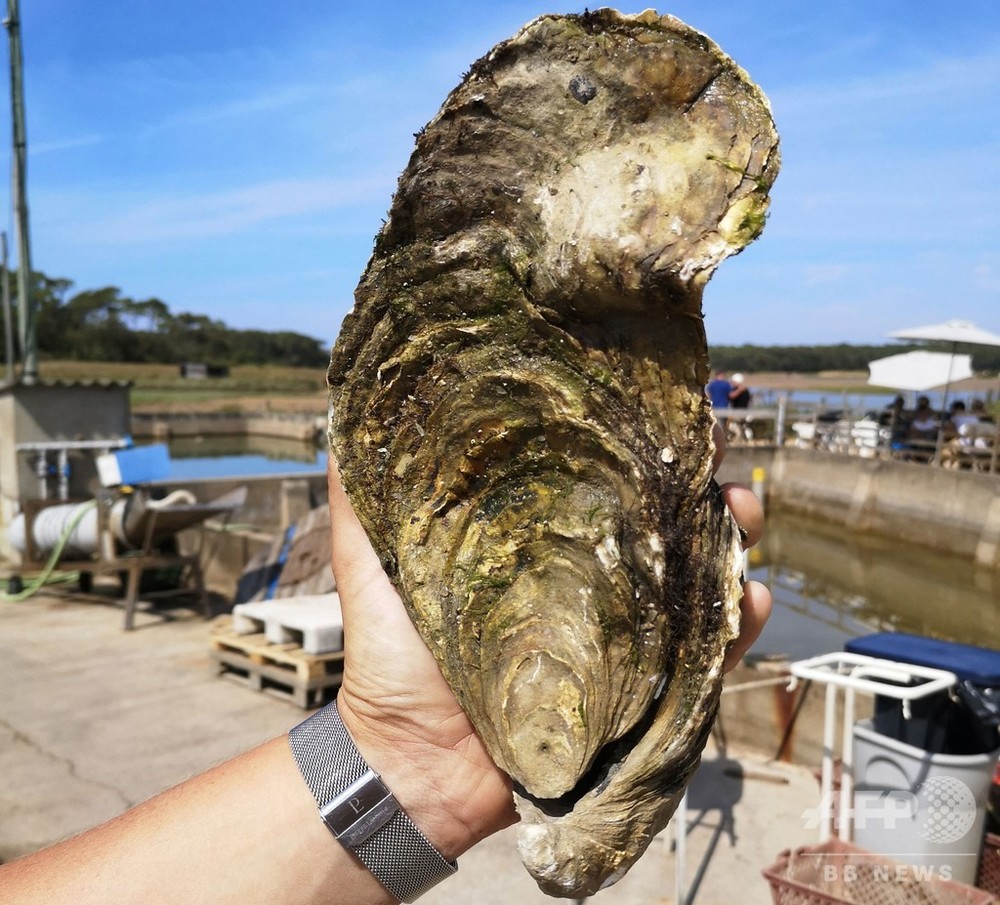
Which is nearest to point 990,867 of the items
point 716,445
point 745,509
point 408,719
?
point 745,509

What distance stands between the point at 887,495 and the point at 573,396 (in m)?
21.2

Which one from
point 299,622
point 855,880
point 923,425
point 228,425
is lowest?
point 228,425

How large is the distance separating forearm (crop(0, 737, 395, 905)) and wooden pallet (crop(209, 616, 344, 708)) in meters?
4.96

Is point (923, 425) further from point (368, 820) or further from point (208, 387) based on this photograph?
point (208, 387)

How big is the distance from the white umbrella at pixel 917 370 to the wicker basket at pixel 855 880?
2079 centimetres

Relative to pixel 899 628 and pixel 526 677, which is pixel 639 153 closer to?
pixel 526 677

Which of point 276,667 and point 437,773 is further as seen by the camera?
point 276,667

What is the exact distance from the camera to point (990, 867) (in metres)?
4.28

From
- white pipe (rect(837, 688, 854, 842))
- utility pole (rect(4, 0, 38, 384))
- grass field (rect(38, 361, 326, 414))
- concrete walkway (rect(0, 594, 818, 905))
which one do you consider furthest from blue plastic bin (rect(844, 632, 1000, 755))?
grass field (rect(38, 361, 326, 414))

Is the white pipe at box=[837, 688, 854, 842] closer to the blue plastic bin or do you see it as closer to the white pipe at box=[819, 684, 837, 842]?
the white pipe at box=[819, 684, 837, 842]

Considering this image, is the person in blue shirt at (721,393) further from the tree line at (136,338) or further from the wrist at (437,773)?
the tree line at (136,338)

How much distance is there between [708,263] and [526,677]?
842mm

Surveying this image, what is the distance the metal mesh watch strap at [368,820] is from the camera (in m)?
1.70

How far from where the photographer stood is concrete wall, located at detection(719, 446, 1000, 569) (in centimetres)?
1766
